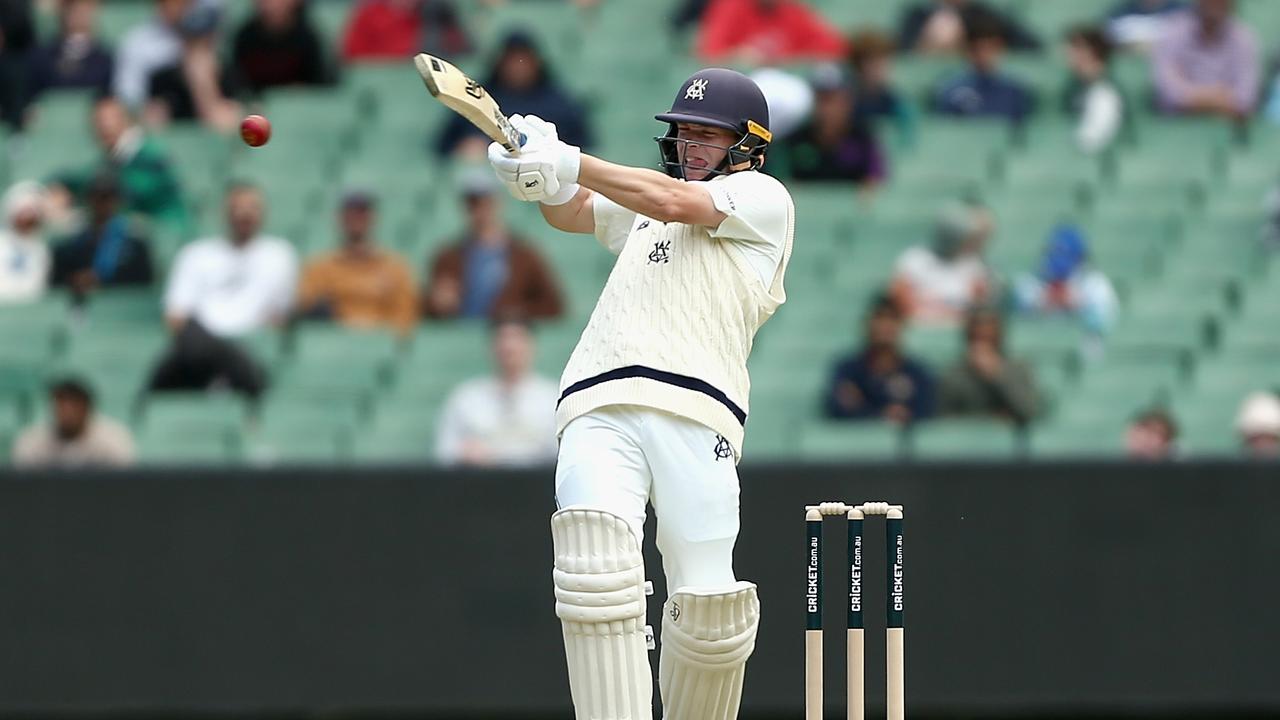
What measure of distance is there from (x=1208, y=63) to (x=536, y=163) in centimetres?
707

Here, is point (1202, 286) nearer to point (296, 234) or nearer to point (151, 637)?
point (296, 234)

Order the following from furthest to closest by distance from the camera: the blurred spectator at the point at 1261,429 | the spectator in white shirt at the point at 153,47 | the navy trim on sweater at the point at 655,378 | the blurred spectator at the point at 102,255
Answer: the spectator in white shirt at the point at 153,47 < the blurred spectator at the point at 102,255 < the blurred spectator at the point at 1261,429 < the navy trim on sweater at the point at 655,378

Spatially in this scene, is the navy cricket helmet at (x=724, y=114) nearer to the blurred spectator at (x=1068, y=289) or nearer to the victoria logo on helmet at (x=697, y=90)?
the victoria logo on helmet at (x=697, y=90)

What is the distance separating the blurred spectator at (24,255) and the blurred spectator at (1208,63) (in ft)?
19.2

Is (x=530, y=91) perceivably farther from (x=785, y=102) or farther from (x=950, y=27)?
(x=950, y=27)

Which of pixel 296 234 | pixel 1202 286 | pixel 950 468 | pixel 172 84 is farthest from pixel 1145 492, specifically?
pixel 172 84

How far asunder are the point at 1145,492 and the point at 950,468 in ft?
2.59

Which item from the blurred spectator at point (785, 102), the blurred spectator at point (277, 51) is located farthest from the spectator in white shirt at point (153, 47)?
the blurred spectator at point (785, 102)

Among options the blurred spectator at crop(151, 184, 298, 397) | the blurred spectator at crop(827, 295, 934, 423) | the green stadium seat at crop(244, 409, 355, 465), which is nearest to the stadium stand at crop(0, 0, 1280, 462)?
the green stadium seat at crop(244, 409, 355, 465)

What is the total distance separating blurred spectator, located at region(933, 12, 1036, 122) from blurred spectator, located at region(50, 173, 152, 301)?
13.9 feet

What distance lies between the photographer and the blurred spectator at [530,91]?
1134cm

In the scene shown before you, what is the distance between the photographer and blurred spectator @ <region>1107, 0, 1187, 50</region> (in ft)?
39.8

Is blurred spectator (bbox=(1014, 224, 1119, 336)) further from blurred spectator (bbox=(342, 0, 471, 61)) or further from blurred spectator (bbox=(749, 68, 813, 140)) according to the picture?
blurred spectator (bbox=(342, 0, 471, 61))

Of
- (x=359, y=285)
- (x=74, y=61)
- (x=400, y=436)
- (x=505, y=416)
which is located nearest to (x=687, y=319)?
(x=505, y=416)
